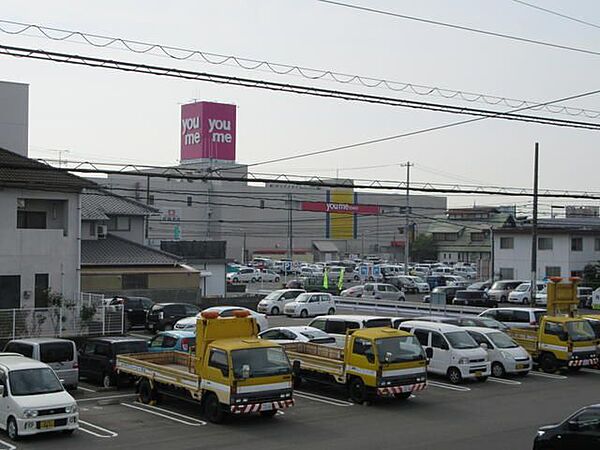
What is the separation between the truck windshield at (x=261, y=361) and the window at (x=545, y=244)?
1900 inches

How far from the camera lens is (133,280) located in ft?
143

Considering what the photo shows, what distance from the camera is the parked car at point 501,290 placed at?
5533 centimetres

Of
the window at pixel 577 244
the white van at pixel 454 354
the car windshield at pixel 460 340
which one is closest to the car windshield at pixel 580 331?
the white van at pixel 454 354

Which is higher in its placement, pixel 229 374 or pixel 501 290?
pixel 229 374

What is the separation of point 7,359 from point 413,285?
49258 millimetres

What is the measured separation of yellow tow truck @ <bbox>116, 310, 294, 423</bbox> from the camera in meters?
17.0

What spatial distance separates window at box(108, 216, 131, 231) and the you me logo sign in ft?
166

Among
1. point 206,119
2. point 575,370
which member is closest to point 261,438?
point 575,370

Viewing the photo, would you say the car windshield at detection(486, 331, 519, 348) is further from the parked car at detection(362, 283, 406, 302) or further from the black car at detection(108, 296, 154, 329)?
the parked car at detection(362, 283, 406, 302)

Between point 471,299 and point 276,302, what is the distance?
45.5ft

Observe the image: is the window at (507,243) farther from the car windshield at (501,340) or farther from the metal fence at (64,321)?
the metal fence at (64,321)

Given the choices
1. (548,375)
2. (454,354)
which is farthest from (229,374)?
(548,375)

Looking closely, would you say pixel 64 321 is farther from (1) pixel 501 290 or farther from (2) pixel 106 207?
(1) pixel 501 290

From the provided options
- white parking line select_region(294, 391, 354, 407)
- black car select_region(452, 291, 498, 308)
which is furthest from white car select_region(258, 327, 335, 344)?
black car select_region(452, 291, 498, 308)
